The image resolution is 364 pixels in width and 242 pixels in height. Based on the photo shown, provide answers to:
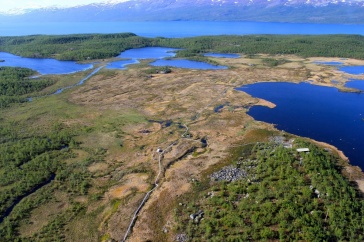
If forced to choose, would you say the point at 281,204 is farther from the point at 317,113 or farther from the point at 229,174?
the point at 317,113

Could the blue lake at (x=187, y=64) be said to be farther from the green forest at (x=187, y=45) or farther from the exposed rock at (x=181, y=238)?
the exposed rock at (x=181, y=238)

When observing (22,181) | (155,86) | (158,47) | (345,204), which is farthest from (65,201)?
(158,47)

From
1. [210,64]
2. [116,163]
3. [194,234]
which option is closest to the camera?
[194,234]

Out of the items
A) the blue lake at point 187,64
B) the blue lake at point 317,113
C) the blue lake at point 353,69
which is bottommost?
the blue lake at point 317,113

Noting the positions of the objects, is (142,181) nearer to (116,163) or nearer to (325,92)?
(116,163)

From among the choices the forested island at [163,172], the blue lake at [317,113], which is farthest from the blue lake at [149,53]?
the blue lake at [317,113]

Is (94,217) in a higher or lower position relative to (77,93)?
lower
